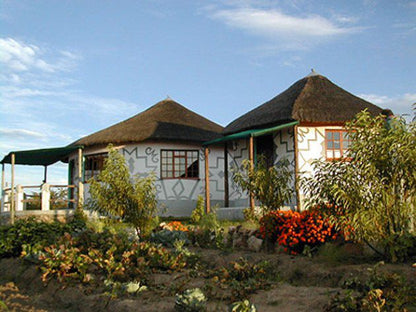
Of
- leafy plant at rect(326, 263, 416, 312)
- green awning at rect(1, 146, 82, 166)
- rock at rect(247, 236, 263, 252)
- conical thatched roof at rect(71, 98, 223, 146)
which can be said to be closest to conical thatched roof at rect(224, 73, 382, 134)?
conical thatched roof at rect(71, 98, 223, 146)

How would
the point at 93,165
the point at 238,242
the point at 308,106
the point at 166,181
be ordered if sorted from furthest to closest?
the point at 93,165 → the point at 166,181 → the point at 308,106 → the point at 238,242

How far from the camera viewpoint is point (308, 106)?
17375 millimetres

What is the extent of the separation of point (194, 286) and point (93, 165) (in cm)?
1611

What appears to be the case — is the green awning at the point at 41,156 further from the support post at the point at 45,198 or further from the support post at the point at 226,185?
the support post at the point at 226,185

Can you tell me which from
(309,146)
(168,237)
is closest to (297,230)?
(168,237)

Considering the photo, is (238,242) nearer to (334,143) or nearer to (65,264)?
(65,264)

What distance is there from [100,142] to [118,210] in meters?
9.87

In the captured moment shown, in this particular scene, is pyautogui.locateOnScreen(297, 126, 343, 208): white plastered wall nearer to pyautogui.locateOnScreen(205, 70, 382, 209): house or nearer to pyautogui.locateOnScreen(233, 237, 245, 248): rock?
pyautogui.locateOnScreen(205, 70, 382, 209): house

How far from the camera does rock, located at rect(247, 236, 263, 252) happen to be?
9664 millimetres

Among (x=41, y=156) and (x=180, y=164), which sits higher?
(x=41, y=156)

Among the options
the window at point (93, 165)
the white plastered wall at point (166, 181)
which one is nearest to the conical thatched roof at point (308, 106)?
the white plastered wall at point (166, 181)

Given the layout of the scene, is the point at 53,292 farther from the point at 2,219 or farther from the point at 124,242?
the point at 2,219

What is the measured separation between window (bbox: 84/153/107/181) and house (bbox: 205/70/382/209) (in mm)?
6375

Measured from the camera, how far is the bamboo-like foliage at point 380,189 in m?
7.36
